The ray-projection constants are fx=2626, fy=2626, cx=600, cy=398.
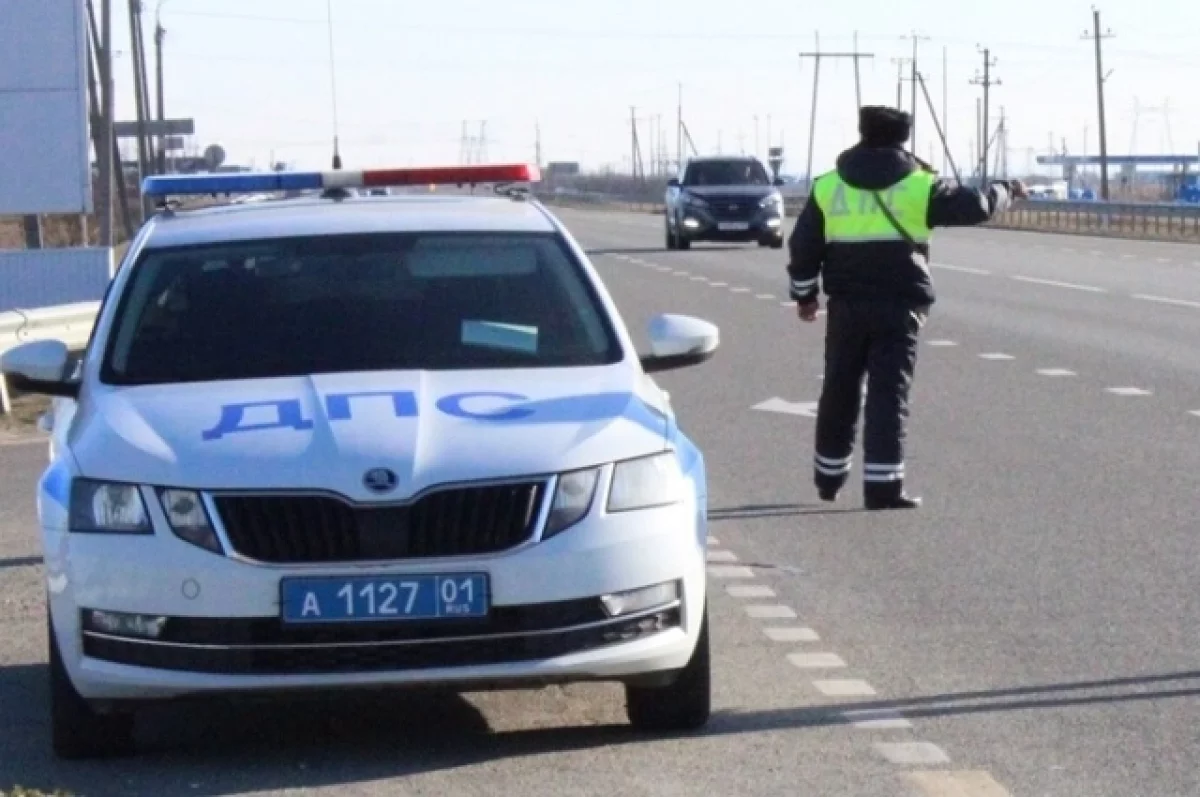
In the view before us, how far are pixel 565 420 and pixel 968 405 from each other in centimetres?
1072

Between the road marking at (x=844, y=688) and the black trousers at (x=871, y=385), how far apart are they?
4090 mm

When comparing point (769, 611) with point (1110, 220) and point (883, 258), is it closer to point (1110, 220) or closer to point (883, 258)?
point (883, 258)

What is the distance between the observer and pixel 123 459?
22.2 feet

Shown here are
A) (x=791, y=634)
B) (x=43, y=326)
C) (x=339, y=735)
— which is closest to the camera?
(x=339, y=735)

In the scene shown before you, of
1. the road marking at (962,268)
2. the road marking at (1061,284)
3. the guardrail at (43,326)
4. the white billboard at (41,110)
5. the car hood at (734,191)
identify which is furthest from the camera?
the car hood at (734,191)

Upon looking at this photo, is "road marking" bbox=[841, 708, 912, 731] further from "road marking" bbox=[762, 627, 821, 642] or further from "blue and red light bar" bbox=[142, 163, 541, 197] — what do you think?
"blue and red light bar" bbox=[142, 163, 541, 197]

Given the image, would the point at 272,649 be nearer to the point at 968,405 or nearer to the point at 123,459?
the point at 123,459

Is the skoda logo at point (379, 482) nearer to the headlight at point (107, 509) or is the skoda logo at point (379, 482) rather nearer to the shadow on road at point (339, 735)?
the headlight at point (107, 509)

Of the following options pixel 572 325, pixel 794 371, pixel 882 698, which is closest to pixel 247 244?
pixel 572 325

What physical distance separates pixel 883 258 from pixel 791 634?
3551mm

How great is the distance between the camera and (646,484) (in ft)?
22.7

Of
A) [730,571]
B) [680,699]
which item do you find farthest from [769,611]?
[680,699]

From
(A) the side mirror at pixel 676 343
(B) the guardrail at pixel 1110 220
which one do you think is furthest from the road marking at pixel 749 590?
(B) the guardrail at pixel 1110 220

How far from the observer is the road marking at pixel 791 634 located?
345 inches
